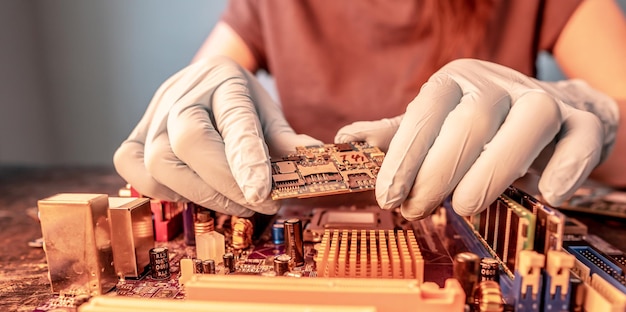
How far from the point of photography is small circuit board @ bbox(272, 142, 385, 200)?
59.6 inches

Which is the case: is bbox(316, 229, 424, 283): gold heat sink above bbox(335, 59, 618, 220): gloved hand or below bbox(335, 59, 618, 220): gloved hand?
below

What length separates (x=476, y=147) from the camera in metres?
1.58

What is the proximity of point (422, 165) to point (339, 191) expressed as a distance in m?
0.35

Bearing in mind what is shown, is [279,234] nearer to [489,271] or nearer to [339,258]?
[339,258]

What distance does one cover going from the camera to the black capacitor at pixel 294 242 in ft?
5.44

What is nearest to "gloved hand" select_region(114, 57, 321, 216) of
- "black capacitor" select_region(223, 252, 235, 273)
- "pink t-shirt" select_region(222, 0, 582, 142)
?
"black capacitor" select_region(223, 252, 235, 273)

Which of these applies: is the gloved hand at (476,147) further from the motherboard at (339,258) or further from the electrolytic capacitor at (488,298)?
the electrolytic capacitor at (488,298)

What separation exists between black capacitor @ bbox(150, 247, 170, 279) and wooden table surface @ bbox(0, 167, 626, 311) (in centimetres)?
36

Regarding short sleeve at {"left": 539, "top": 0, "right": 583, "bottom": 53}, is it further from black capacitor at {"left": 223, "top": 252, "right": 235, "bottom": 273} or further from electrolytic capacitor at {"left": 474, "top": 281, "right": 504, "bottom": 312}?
black capacitor at {"left": 223, "top": 252, "right": 235, "bottom": 273}

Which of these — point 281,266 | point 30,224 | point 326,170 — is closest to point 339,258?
point 281,266

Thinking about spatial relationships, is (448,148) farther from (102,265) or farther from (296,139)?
(102,265)

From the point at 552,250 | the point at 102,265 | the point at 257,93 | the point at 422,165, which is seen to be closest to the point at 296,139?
the point at 257,93

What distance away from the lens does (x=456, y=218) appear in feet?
6.70

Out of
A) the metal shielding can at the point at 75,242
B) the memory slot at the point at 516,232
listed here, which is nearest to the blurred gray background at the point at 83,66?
the metal shielding can at the point at 75,242
